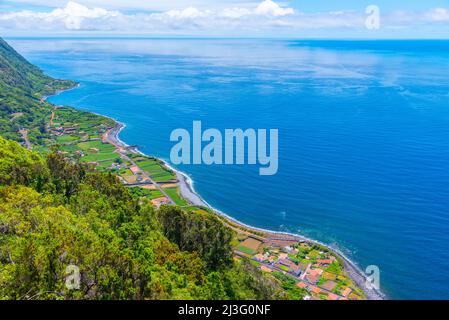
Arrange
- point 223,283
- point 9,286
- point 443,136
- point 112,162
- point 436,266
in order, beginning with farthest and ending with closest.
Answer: point 443,136, point 112,162, point 436,266, point 223,283, point 9,286

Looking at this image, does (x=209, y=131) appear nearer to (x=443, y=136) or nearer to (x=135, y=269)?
(x=443, y=136)

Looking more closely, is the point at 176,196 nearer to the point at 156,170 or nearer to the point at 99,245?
the point at 156,170

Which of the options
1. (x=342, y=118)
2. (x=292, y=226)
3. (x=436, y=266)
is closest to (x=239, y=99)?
(x=342, y=118)

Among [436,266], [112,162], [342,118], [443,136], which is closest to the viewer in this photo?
[436,266]

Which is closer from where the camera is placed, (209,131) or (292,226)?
(292,226)

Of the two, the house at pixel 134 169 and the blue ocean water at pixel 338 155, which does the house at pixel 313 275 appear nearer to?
the blue ocean water at pixel 338 155

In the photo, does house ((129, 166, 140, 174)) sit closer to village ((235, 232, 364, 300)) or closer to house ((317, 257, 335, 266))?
village ((235, 232, 364, 300))

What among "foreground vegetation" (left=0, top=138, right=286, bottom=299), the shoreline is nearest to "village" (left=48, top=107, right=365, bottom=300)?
the shoreline

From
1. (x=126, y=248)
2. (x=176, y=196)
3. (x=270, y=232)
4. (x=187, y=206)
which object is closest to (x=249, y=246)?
(x=270, y=232)
